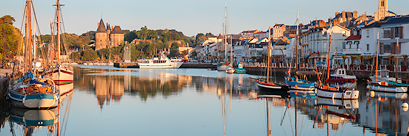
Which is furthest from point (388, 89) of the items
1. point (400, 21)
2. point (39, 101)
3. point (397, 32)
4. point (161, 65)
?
point (161, 65)

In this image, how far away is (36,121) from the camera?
75.3 feet

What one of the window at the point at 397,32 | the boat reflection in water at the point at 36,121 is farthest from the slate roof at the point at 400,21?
the boat reflection in water at the point at 36,121

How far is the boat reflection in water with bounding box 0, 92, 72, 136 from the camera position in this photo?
2105 centimetres

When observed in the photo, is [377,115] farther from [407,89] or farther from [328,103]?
[407,89]

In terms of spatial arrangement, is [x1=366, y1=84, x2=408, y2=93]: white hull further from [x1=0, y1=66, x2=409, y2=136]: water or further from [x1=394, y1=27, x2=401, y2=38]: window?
[x1=394, y1=27, x2=401, y2=38]: window

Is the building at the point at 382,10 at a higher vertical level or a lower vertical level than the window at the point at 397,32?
higher

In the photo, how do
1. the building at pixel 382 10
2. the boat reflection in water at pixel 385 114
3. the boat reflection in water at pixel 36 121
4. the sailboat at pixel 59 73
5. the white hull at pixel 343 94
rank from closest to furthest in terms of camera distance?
the boat reflection in water at pixel 36 121 → the boat reflection in water at pixel 385 114 → the white hull at pixel 343 94 → the sailboat at pixel 59 73 → the building at pixel 382 10

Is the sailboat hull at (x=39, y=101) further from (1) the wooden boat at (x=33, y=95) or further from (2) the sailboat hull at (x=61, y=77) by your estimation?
(2) the sailboat hull at (x=61, y=77)

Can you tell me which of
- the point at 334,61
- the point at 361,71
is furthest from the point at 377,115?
the point at 334,61

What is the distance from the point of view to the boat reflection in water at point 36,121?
21047 millimetres

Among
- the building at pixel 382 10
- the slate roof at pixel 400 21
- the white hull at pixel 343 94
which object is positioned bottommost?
the white hull at pixel 343 94

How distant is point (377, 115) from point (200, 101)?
14.8 metres

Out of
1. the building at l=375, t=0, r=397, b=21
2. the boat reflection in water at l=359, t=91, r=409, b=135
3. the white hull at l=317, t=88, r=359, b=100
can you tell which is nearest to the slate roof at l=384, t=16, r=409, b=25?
the boat reflection in water at l=359, t=91, r=409, b=135

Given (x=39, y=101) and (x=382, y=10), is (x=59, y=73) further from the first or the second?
(x=382, y=10)
